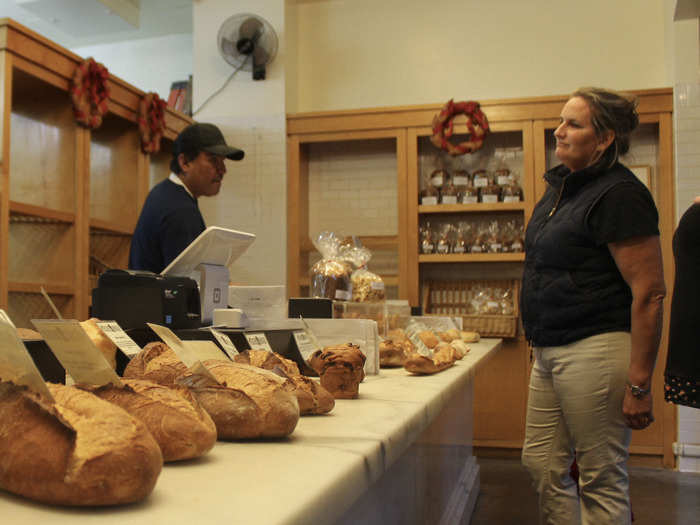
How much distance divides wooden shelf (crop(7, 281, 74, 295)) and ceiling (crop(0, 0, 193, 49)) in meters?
2.27

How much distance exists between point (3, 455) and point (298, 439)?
0.38 m

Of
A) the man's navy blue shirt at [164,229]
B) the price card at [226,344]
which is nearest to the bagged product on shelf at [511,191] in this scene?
the man's navy blue shirt at [164,229]

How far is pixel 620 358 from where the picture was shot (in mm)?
1933

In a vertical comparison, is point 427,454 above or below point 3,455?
below

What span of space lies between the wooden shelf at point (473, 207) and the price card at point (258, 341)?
140 inches

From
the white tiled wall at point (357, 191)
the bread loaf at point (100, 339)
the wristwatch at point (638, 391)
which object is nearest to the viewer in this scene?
the bread loaf at point (100, 339)

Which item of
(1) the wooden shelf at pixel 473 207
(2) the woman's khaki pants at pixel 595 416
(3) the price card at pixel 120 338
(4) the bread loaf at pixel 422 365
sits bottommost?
(2) the woman's khaki pants at pixel 595 416

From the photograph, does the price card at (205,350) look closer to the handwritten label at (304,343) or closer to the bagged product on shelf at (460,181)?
the handwritten label at (304,343)

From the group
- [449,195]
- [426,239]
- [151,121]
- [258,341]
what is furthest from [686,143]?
[258,341]

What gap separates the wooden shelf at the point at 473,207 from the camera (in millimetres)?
4762

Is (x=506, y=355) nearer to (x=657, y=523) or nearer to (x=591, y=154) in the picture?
(x=657, y=523)

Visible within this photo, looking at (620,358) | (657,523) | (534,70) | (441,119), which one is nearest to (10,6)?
(441,119)

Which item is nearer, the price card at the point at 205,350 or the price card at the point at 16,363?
the price card at the point at 16,363

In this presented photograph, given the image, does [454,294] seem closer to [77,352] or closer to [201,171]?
[201,171]
